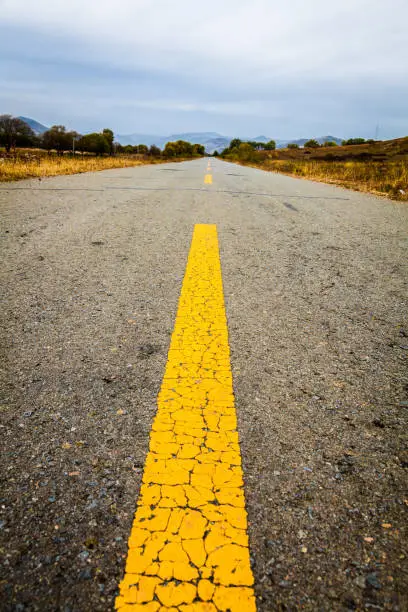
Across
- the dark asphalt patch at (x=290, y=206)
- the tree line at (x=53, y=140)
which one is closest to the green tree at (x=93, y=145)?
the tree line at (x=53, y=140)

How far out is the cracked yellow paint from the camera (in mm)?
763

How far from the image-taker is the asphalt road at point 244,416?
0.82 m

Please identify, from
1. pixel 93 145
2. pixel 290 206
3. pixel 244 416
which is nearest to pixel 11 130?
pixel 93 145

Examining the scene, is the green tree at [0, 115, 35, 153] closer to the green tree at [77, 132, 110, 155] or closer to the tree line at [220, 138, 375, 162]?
the green tree at [77, 132, 110, 155]

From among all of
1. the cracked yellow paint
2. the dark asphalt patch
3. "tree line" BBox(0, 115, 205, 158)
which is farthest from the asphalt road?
"tree line" BBox(0, 115, 205, 158)

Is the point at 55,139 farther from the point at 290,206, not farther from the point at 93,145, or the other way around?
the point at 290,206

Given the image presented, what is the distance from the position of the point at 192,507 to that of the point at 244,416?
1.34 ft

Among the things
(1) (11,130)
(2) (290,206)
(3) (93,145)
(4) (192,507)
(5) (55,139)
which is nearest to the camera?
(4) (192,507)

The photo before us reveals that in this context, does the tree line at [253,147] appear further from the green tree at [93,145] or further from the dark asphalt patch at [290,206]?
the dark asphalt patch at [290,206]

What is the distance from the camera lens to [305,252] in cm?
338

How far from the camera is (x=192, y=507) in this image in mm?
947

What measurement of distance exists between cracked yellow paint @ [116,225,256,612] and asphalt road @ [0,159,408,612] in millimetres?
36

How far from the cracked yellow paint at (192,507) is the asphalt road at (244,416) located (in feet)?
0.12

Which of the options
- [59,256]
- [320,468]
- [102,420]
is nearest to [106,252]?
[59,256]
